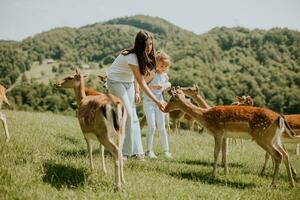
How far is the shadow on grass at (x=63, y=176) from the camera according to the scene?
5.83 m

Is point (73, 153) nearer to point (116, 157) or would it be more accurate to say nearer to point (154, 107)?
point (154, 107)

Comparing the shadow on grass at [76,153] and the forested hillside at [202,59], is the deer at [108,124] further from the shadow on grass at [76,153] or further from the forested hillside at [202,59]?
the forested hillside at [202,59]

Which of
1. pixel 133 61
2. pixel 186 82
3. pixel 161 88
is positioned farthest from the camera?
pixel 186 82

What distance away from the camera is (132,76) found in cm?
797

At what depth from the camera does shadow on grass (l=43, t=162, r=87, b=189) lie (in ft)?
19.1

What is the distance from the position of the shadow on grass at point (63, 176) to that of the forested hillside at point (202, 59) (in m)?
41.7

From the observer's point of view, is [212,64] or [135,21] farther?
[135,21]

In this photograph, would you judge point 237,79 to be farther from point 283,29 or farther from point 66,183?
point 66,183

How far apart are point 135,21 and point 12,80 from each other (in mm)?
107038

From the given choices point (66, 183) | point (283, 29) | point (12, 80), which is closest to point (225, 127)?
point (66, 183)

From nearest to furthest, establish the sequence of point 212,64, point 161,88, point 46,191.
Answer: point 46,191 → point 161,88 → point 212,64

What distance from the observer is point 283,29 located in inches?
4058

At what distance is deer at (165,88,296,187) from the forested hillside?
134ft

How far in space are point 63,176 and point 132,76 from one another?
2.66 m
